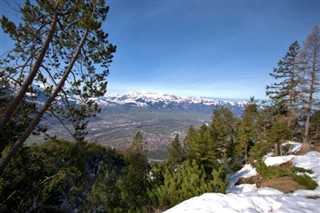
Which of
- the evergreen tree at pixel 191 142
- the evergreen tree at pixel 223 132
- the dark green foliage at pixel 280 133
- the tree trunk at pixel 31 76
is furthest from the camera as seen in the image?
the evergreen tree at pixel 223 132

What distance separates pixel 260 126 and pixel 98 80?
1014 inches

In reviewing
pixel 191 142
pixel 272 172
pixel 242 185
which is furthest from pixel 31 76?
pixel 191 142

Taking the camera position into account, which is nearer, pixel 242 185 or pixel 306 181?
pixel 306 181

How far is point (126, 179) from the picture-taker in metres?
14.9

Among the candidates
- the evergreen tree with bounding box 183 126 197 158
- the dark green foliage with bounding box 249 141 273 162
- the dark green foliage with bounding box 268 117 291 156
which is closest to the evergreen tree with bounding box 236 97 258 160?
the dark green foliage with bounding box 249 141 273 162

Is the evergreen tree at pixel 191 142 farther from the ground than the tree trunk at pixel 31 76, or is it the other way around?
the tree trunk at pixel 31 76

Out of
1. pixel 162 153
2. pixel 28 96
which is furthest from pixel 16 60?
pixel 162 153

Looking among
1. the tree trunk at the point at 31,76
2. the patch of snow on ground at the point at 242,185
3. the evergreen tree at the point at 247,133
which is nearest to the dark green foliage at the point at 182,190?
the patch of snow on ground at the point at 242,185

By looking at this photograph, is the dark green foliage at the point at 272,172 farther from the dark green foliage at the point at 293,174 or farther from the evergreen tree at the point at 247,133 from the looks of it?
the evergreen tree at the point at 247,133

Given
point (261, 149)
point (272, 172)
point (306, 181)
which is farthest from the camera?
point (261, 149)

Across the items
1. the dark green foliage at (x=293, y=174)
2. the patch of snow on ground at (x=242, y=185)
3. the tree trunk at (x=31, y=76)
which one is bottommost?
the patch of snow on ground at (x=242, y=185)

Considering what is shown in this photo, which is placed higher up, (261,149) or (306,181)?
(306,181)

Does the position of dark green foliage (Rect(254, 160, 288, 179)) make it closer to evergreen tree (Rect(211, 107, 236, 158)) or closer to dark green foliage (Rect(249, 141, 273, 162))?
dark green foliage (Rect(249, 141, 273, 162))

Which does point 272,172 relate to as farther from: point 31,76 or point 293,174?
point 31,76
